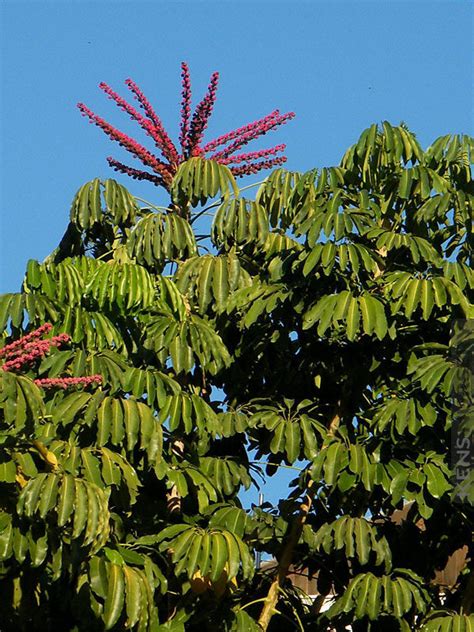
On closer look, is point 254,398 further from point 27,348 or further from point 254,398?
point 27,348

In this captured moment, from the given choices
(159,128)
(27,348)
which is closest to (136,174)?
(159,128)

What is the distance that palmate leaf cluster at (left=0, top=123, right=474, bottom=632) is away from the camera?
16.1 ft

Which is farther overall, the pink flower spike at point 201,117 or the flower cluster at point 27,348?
the pink flower spike at point 201,117

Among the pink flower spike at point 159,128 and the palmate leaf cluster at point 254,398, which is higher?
the pink flower spike at point 159,128

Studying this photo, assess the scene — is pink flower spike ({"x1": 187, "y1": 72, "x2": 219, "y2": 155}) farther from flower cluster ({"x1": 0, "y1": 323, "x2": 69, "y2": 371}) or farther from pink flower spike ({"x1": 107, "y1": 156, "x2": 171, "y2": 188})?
flower cluster ({"x1": 0, "y1": 323, "x2": 69, "y2": 371})

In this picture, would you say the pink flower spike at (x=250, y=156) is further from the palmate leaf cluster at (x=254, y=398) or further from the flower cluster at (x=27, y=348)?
the flower cluster at (x=27, y=348)

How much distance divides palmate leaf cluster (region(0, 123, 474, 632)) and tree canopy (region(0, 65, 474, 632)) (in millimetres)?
11

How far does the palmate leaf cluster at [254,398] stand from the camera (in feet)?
16.1

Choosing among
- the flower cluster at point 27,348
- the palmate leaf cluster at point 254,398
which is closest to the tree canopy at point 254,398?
the palmate leaf cluster at point 254,398

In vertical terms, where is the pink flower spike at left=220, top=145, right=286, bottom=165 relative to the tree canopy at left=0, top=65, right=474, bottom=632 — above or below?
above

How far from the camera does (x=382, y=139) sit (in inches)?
238

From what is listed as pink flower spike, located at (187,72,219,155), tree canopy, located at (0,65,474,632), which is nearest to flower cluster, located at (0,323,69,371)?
tree canopy, located at (0,65,474,632)

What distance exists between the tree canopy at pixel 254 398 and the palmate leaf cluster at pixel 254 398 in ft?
0.04

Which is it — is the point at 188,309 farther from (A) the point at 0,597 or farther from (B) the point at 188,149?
(A) the point at 0,597
